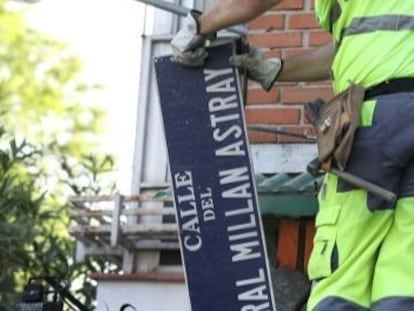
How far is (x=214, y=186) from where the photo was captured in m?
4.52

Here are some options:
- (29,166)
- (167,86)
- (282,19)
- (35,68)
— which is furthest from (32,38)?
(167,86)

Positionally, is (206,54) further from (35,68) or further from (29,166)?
(35,68)

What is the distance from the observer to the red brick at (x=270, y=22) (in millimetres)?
5852

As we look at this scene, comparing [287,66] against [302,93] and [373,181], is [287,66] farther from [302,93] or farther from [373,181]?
[302,93]

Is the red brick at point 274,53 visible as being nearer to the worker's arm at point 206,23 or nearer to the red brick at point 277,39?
the red brick at point 277,39

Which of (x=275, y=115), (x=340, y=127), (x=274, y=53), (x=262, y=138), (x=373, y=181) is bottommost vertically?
(x=373, y=181)

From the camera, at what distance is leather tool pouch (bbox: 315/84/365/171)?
3.70 metres

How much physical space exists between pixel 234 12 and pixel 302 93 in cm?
171

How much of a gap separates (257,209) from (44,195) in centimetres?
396

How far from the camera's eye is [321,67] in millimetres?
4473

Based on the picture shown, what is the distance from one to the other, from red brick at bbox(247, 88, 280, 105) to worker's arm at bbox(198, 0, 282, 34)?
1590mm

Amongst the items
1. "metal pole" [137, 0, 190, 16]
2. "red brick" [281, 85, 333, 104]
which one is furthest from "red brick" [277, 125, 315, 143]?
"metal pole" [137, 0, 190, 16]

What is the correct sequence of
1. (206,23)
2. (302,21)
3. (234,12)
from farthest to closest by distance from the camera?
(302,21) < (206,23) < (234,12)

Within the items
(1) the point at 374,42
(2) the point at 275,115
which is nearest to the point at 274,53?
(2) the point at 275,115
